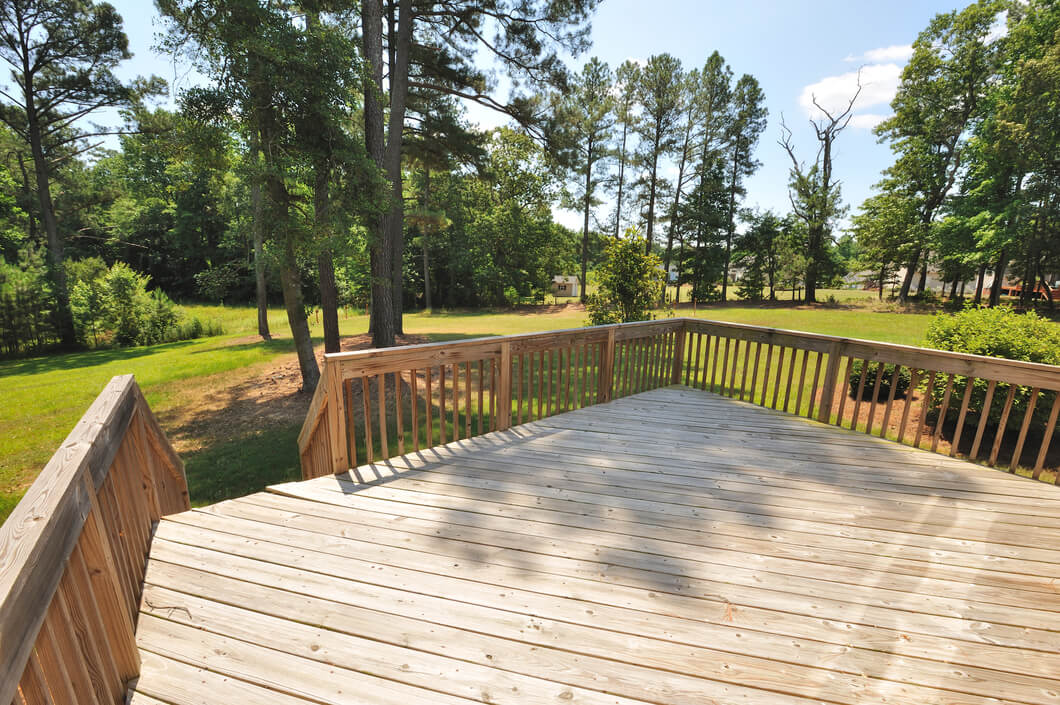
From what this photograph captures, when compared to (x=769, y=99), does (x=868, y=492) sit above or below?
below

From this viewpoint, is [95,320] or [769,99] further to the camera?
[769,99]

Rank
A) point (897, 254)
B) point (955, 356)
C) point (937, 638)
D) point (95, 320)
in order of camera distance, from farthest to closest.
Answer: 1. point (897, 254)
2. point (95, 320)
3. point (955, 356)
4. point (937, 638)

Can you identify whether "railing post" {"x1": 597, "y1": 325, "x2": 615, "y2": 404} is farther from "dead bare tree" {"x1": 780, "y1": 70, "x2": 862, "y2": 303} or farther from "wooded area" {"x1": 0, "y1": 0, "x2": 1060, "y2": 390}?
"dead bare tree" {"x1": 780, "y1": 70, "x2": 862, "y2": 303}

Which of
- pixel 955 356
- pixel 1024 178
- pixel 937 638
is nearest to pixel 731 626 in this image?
pixel 937 638

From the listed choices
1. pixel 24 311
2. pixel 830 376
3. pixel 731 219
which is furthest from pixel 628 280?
pixel 731 219

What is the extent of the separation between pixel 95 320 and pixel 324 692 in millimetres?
19794

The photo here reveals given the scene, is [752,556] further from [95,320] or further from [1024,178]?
[1024,178]

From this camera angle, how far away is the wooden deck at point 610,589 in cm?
163

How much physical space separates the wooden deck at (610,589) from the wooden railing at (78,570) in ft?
0.74

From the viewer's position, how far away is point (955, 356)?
3.72 m

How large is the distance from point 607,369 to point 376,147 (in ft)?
19.7

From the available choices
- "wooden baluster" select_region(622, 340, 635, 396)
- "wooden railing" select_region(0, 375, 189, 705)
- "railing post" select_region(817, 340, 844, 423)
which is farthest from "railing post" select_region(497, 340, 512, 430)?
"railing post" select_region(817, 340, 844, 423)

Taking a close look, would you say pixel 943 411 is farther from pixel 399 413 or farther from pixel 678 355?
pixel 399 413

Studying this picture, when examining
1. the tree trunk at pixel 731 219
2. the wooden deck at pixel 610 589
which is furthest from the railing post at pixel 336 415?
the tree trunk at pixel 731 219
